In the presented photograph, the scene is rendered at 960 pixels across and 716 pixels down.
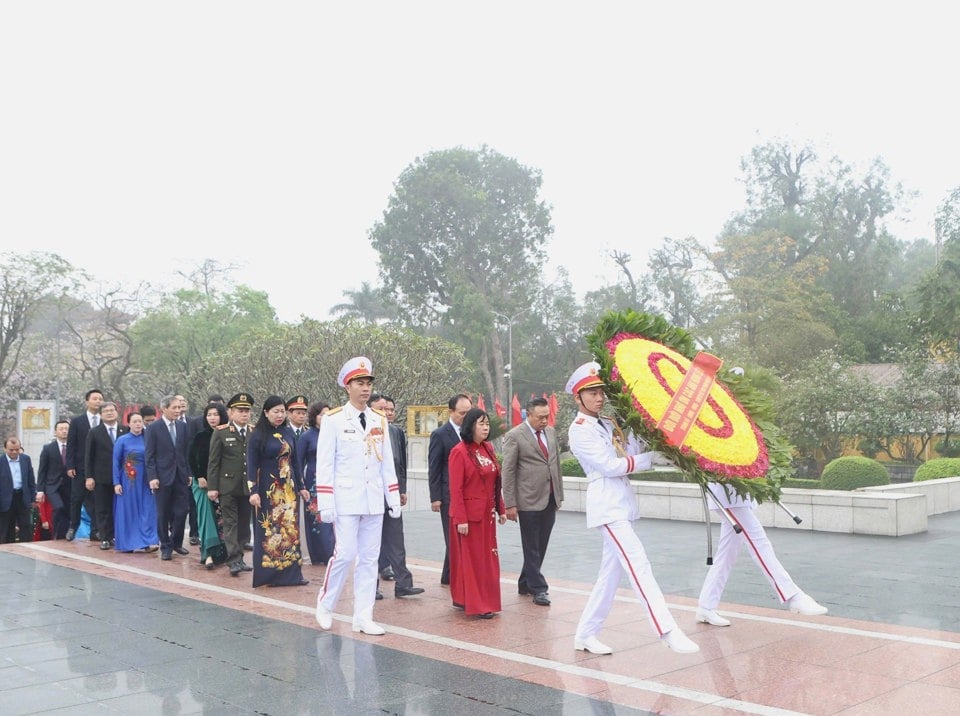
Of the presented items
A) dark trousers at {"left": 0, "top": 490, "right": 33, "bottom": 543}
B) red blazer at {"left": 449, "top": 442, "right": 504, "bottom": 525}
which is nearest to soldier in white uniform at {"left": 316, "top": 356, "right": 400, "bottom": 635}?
red blazer at {"left": 449, "top": 442, "right": 504, "bottom": 525}

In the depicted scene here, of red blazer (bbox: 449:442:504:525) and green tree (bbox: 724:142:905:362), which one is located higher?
green tree (bbox: 724:142:905:362)

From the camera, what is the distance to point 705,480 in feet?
17.9

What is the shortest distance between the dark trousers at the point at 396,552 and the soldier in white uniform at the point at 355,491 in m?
1.02

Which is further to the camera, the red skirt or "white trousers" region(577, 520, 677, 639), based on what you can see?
the red skirt

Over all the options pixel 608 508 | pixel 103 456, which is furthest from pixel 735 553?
pixel 103 456

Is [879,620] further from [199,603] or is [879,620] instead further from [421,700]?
[199,603]

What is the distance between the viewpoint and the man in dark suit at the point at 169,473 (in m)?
10.4

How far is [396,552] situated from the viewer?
26.2ft

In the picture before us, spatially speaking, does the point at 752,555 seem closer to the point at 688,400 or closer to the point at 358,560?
the point at 688,400

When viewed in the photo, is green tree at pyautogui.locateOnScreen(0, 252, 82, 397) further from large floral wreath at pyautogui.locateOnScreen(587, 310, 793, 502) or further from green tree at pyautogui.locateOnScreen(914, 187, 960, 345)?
large floral wreath at pyautogui.locateOnScreen(587, 310, 793, 502)

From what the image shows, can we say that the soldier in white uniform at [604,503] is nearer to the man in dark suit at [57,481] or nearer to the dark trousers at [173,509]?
the dark trousers at [173,509]

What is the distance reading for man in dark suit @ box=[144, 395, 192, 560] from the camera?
10375 mm

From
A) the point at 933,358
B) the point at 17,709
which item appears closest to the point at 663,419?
the point at 17,709

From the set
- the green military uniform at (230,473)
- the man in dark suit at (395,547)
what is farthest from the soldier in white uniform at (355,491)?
the green military uniform at (230,473)
